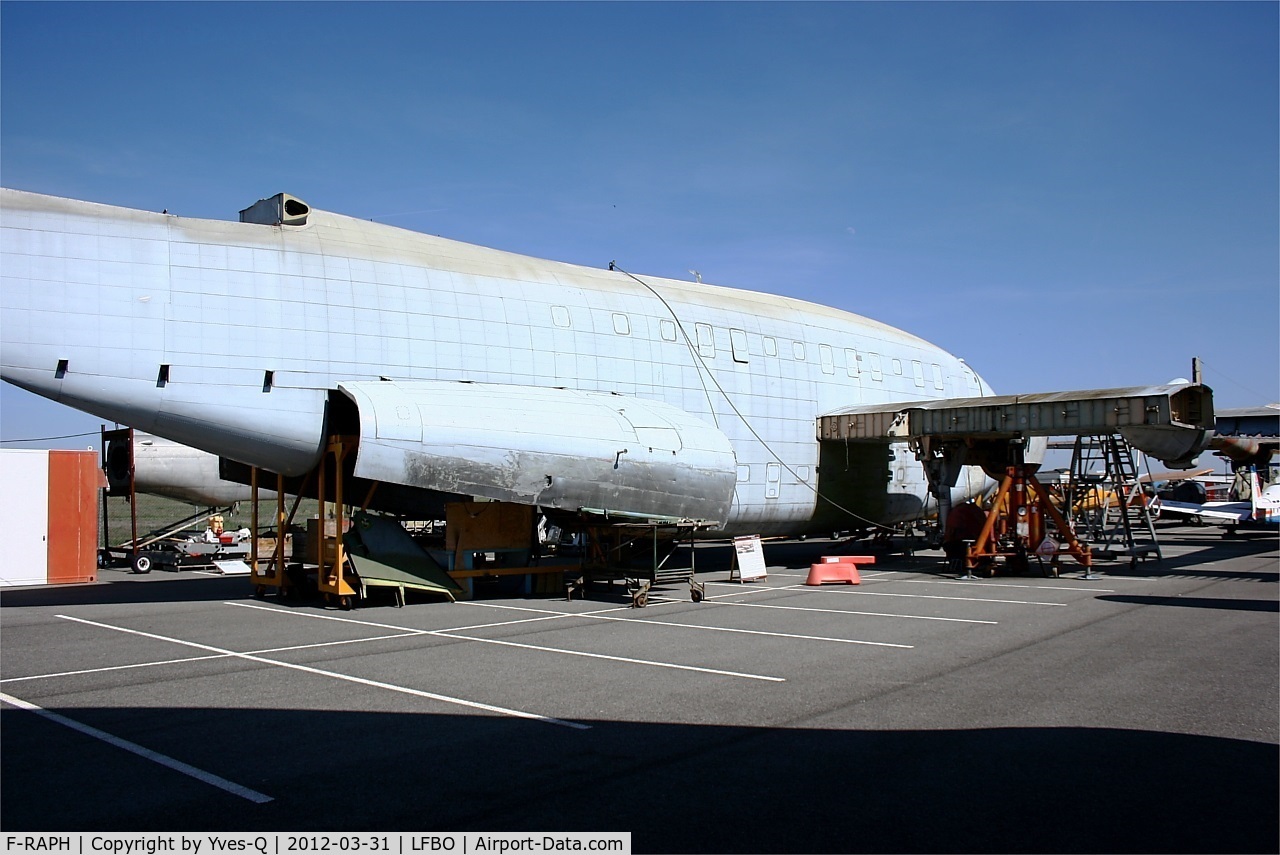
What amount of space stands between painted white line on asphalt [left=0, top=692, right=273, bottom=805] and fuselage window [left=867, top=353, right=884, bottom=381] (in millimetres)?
20142

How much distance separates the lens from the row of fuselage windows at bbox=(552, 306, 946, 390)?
61.5ft

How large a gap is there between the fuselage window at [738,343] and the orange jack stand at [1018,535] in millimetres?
6896

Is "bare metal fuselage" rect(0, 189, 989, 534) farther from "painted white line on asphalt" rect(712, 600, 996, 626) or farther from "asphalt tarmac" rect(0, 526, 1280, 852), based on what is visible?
"asphalt tarmac" rect(0, 526, 1280, 852)

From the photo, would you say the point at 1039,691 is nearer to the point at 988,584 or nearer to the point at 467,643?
the point at 467,643

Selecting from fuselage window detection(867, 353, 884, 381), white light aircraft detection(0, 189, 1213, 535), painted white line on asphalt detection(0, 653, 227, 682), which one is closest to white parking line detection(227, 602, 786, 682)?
white light aircraft detection(0, 189, 1213, 535)

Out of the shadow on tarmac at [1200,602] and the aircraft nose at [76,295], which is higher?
the aircraft nose at [76,295]

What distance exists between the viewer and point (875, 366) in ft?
81.2

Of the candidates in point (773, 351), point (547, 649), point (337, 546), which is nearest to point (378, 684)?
point (547, 649)

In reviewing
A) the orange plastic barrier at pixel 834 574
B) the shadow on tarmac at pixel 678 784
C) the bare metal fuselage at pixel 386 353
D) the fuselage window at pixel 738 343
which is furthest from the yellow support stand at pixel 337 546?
the orange plastic barrier at pixel 834 574

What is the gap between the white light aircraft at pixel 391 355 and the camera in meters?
13.4

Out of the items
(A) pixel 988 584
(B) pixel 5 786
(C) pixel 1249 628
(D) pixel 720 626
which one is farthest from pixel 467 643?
(A) pixel 988 584

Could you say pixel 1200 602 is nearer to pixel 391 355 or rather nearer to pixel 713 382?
pixel 713 382

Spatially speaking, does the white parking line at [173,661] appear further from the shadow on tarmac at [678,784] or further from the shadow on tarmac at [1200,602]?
the shadow on tarmac at [1200,602]

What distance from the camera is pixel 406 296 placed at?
52.7 ft
